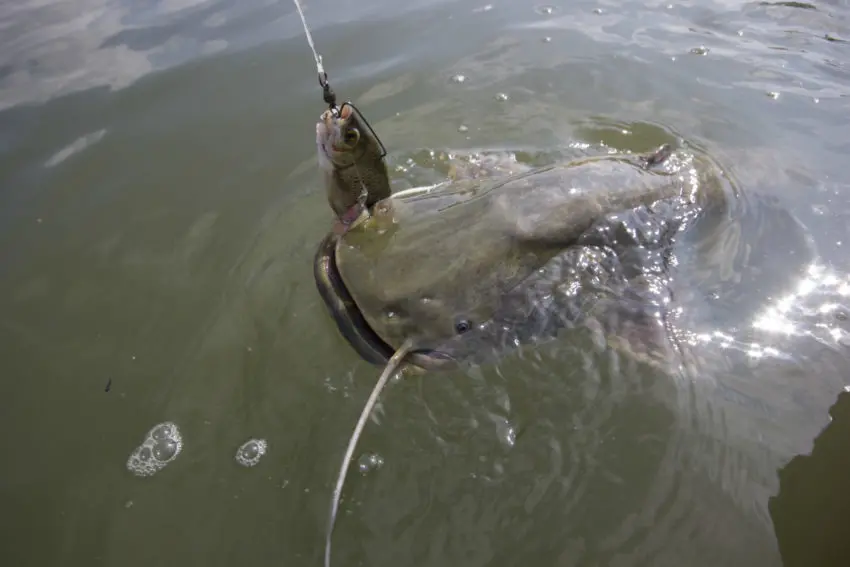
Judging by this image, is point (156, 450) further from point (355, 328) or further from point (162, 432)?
point (355, 328)

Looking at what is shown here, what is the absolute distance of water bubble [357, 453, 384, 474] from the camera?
6.74 feet

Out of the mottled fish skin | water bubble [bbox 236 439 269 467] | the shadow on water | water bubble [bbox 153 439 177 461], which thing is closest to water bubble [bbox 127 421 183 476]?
water bubble [bbox 153 439 177 461]

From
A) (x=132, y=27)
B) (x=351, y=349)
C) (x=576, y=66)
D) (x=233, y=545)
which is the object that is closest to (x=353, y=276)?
(x=351, y=349)

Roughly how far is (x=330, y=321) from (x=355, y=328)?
372 mm

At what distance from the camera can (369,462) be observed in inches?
81.4

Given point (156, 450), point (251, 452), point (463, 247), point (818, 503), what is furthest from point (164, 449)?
point (818, 503)

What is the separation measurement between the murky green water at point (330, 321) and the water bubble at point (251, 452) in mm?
26

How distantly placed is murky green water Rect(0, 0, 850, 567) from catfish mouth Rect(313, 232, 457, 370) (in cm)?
15

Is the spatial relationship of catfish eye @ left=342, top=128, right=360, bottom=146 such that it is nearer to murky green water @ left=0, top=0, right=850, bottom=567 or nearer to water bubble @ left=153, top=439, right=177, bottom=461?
murky green water @ left=0, top=0, right=850, bottom=567

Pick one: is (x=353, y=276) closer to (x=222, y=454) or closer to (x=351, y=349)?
(x=351, y=349)

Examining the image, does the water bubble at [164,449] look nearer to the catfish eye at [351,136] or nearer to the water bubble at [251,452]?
the water bubble at [251,452]

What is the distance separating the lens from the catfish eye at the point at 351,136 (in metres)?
2.22

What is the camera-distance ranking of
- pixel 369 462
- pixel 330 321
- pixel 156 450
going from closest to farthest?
1. pixel 369 462
2. pixel 156 450
3. pixel 330 321

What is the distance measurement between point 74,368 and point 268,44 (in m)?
2.80
